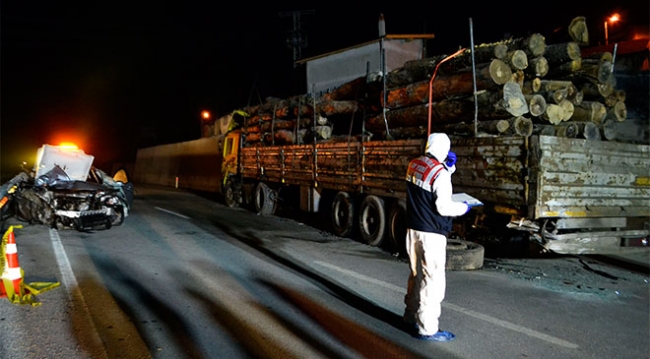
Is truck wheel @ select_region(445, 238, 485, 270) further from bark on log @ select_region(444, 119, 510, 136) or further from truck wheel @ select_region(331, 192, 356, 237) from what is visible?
truck wheel @ select_region(331, 192, 356, 237)

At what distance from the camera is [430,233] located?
4.23 metres

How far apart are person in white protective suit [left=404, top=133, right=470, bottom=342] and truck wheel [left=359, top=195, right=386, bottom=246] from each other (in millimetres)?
4457

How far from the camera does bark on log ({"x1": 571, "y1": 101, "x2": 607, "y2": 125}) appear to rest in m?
7.56

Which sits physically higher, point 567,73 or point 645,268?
point 567,73

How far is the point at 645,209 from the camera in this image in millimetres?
7195

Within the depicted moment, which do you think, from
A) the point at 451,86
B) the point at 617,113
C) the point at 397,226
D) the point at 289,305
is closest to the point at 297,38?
the point at 451,86

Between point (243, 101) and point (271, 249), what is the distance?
41268 millimetres

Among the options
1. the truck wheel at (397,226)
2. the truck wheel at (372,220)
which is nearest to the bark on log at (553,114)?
the truck wheel at (397,226)

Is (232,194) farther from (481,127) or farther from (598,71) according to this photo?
(598,71)

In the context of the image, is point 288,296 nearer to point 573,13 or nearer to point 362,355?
point 362,355

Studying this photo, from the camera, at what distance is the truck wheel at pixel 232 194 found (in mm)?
15523

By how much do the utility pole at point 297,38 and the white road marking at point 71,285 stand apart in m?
23.8

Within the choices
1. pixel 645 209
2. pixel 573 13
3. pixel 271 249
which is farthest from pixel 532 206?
pixel 573 13

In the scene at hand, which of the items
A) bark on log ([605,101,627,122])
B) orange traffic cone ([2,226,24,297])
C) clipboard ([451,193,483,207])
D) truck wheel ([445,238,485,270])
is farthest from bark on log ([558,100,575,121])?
orange traffic cone ([2,226,24,297])
